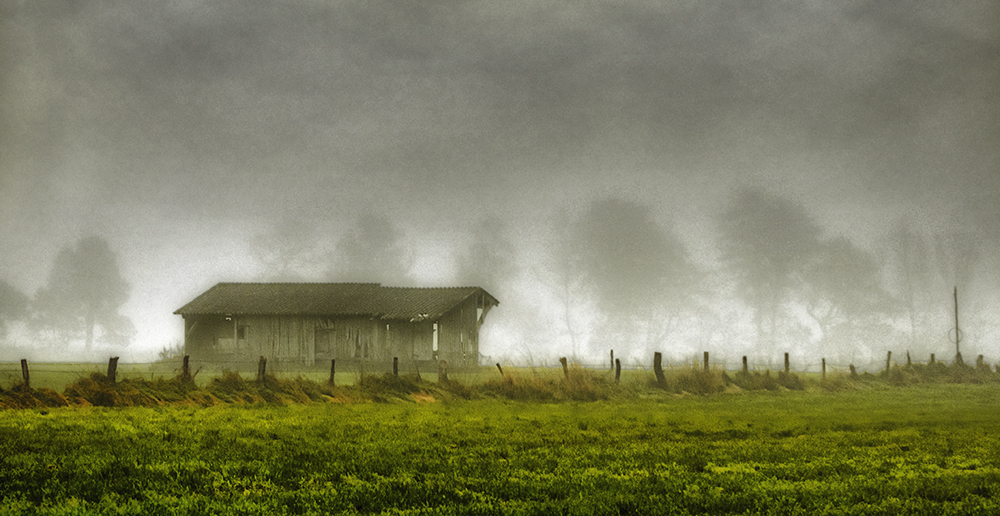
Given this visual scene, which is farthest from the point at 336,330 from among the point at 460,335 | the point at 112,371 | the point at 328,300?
the point at 112,371

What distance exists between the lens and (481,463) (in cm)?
973

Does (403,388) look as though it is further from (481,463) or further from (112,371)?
(481,463)

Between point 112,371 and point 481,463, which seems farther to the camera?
point 112,371

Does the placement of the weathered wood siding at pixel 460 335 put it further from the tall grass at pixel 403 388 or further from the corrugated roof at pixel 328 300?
the tall grass at pixel 403 388

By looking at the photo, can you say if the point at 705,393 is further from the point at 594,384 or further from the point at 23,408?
the point at 23,408

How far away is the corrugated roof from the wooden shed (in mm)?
67

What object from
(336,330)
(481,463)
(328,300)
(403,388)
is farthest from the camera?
(328,300)

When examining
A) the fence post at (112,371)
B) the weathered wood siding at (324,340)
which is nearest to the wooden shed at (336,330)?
the weathered wood siding at (324,340)

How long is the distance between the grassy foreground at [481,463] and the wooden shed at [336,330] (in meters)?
27.2

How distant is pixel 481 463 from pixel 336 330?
123 feet

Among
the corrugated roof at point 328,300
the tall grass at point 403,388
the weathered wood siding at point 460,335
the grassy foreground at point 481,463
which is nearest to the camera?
the grassy foreground at point 481,463

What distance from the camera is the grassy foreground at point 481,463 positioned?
7254 millimetres

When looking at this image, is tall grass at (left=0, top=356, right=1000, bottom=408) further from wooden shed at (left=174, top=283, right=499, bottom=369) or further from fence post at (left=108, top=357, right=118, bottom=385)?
wooden shed at (left=174, top=283, right=499, bottom=369)

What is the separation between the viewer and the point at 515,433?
13.6 meters
